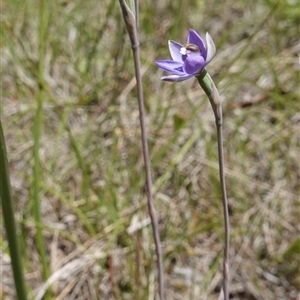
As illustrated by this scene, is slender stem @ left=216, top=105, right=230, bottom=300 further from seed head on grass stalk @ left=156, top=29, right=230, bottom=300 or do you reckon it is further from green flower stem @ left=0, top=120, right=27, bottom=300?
green flower stem @ left=0, top=120, right=27, bottom=300

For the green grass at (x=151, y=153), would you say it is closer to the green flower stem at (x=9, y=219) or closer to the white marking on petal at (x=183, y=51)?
the green flower stem at (x=9, y=219)

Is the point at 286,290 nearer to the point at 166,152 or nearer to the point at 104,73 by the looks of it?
Answer: the point at 166,152

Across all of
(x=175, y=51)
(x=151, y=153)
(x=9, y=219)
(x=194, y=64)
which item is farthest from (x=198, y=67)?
(x=151, y=153)

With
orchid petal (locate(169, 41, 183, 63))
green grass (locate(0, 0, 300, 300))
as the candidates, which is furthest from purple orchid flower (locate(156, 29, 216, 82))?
green grass (locate(0, 0, 300, 300))

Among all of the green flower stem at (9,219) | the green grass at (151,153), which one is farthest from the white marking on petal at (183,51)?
the green grass at (151,153)

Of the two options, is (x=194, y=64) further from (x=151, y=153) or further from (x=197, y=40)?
(x=151, y=153)

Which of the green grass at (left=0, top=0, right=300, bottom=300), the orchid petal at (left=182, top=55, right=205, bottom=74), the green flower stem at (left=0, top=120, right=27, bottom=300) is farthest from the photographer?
the green grass at (left=0, top=0, right=300, bottom=300)

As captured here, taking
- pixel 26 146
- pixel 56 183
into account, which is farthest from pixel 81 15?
pixel 56 183
